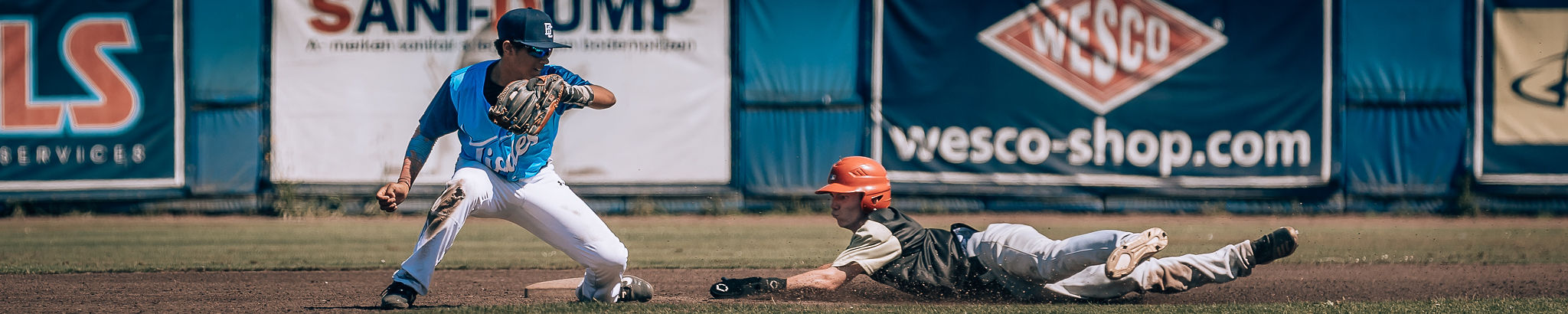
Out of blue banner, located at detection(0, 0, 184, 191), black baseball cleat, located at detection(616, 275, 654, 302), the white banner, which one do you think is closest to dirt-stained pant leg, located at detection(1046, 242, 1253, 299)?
black baseball cleat, located at detection(616, 275, 654, 302)

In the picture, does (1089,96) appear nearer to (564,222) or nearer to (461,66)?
(461,66)

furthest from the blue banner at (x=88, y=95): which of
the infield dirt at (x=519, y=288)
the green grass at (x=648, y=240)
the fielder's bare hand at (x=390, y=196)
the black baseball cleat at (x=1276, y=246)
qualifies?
the black baseball cleat at (x=1276, y=246)

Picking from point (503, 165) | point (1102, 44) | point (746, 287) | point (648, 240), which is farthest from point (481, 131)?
point (1102, 44)

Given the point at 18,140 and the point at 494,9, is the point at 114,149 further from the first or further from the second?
the point at 494,9

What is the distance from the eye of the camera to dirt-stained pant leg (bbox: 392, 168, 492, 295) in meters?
4.86

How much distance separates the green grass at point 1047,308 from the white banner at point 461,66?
6.21 m

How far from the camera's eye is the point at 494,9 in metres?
11.6

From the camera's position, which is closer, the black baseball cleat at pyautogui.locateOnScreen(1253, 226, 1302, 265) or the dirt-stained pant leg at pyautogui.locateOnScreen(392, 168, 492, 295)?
the dirt-stained pant leg at pyautogui.locateOnScreen(392, 168, 492, 295)

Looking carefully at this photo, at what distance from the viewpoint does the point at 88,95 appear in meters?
11.4

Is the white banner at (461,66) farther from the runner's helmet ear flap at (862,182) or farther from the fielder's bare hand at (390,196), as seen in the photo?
the fielder's bare hand at (390,196)

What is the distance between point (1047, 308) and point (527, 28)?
2432mm

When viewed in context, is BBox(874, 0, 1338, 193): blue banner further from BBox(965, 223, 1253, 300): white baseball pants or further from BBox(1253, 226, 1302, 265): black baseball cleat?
BBox(1253, 226, 1302, 265): black baseball cleat

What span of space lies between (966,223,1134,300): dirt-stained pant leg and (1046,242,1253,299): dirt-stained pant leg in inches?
7.4

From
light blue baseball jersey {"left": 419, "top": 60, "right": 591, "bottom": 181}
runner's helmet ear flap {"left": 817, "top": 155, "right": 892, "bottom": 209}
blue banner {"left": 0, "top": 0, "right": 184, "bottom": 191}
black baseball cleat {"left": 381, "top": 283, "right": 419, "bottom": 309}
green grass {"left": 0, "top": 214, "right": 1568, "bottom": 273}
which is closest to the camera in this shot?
light blue baseball jersey {"left": 419, "top": 60, "right": 591, "bottom": 181}
